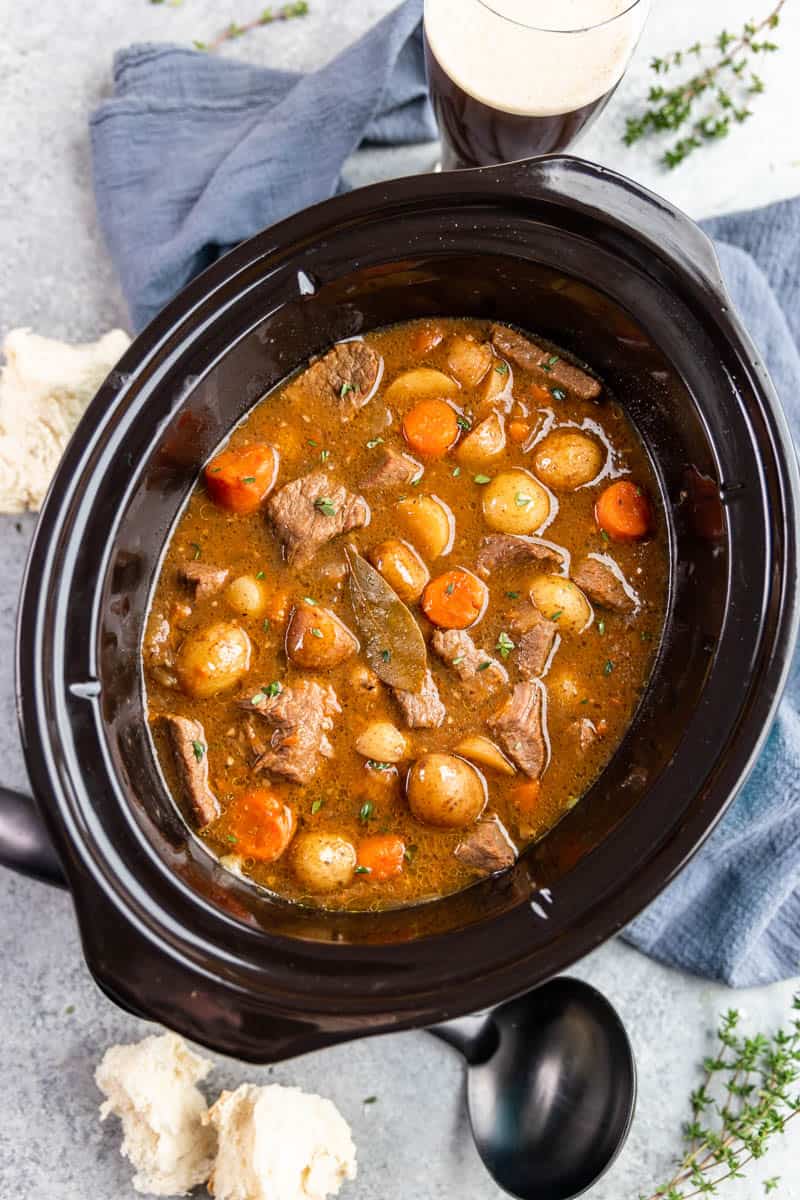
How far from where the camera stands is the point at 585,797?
2.33 m

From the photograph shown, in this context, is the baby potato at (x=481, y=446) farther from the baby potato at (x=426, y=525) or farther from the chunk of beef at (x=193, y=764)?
the chunk of beef at (x=193, y=764)

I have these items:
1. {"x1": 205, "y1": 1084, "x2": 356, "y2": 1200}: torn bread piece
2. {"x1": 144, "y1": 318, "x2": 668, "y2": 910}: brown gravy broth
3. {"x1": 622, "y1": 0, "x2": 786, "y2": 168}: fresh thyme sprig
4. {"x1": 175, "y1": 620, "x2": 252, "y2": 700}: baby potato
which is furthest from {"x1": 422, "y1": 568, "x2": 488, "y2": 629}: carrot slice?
{"x1": 622, "y1": 0, "x2": 786, "y2": 168}: fresh thyme sprig

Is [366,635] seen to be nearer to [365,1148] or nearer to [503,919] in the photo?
[503,919]

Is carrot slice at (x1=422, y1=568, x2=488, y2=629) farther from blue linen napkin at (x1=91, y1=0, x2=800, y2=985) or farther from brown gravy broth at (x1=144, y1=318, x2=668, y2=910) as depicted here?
blue linen napkin at (x1=91, y1=0, x2=800, y2=985)

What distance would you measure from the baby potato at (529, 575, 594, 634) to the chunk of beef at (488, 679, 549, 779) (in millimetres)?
143

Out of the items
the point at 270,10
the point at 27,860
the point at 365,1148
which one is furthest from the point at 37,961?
the point at 270,10

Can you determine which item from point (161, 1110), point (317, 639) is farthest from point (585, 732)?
point (161, 1110)

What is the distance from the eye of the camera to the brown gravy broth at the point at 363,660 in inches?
91.7

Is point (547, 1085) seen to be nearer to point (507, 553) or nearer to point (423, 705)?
point (423, 705)

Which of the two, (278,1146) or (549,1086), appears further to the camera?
(549,1086)

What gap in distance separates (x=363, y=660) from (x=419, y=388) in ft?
2.00

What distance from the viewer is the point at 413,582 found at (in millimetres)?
2326

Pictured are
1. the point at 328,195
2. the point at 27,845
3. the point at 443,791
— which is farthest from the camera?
the point at 328,195

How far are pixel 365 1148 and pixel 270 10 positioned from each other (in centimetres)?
290
